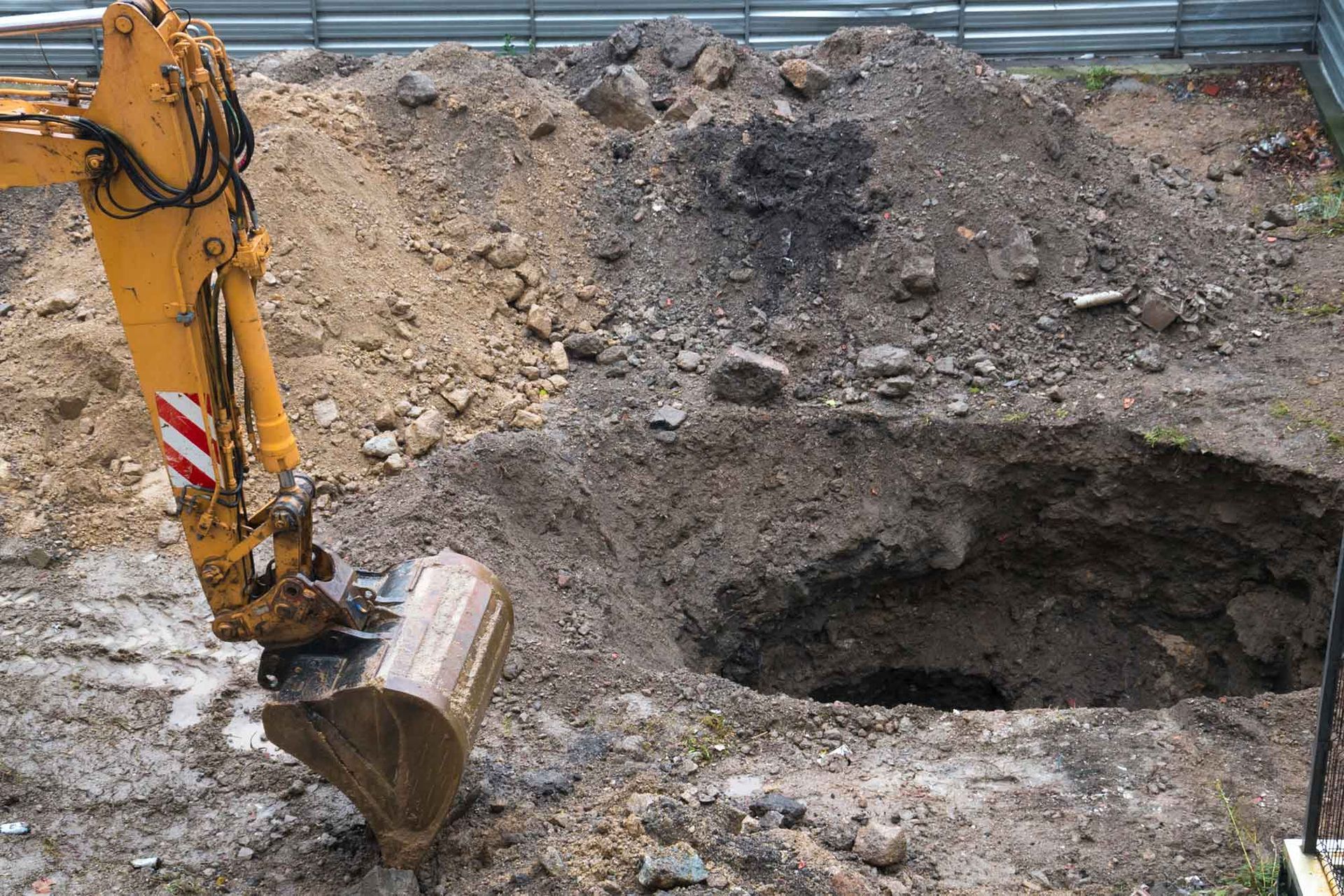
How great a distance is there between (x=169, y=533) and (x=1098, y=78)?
9.04m

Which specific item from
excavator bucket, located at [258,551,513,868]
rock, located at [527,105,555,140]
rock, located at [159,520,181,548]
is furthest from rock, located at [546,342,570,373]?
excavator bucket, located at [258,551,513,868]

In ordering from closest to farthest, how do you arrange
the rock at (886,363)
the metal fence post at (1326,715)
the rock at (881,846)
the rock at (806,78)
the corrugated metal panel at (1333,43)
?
the metal fence post at (1326,715)
the rock at (881,846)
the rock at (886,363)
the rock at (806,78)
the corrugated metal panel at (1333,43)

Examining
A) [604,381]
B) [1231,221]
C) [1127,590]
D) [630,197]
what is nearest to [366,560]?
[604,381]

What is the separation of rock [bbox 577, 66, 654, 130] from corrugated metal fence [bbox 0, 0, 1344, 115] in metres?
1.86

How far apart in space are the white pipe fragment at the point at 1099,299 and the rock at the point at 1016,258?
0.37 m

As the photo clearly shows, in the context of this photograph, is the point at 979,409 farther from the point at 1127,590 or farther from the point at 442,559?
the point at 442,559

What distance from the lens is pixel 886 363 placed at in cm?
848

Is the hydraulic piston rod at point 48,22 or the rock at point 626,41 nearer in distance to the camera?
the hydraulic piston rod at point 48,22

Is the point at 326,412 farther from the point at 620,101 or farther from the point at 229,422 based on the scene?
the point at 620,101

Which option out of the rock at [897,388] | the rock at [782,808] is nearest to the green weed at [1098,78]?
the rock at [897,388]

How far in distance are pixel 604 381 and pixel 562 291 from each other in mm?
945

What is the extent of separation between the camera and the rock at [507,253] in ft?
29.7

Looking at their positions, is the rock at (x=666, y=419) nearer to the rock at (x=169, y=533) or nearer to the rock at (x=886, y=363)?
the rock at (x=886, y=363)

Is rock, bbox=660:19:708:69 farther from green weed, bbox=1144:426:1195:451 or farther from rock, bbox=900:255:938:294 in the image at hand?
green weed, bbox=1144:426:1195:451
